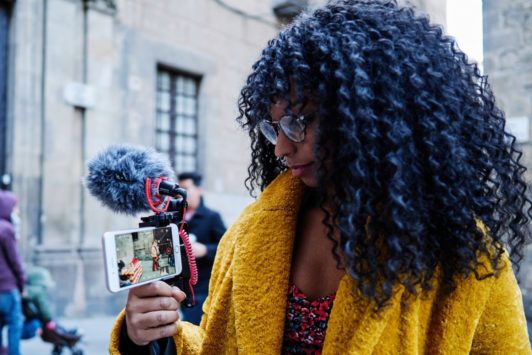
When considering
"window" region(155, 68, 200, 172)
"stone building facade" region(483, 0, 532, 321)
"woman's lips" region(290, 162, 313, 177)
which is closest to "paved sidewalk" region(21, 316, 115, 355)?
"window" region(155, 68, 200, 172)

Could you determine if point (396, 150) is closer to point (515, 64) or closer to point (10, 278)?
point (10, 278)

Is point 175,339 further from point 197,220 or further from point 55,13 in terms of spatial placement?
point 55,13

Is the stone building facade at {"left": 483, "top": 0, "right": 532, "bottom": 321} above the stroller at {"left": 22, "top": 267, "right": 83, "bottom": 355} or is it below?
above

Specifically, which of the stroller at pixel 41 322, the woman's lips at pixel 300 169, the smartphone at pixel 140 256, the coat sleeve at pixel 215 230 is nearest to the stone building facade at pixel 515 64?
the coat sleeve at pixel 215 230

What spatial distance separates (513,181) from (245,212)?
0.75 m

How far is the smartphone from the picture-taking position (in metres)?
1.30

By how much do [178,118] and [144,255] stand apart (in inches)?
328

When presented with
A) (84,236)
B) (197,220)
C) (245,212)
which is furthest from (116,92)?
(245,212)

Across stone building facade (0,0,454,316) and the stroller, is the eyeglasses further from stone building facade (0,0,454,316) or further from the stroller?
stone building facade (0,0,454,316)

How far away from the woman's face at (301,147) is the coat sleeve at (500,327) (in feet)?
1.68

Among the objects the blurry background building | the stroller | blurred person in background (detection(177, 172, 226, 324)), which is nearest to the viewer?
blurred person in background (detection(177, 172, 226, 324))

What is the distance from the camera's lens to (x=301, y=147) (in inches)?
57.7

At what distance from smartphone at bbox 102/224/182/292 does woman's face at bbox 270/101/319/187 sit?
35cm

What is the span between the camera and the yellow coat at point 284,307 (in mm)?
1342
